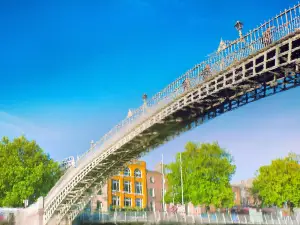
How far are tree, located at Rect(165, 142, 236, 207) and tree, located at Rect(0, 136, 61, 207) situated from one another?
19107 mm

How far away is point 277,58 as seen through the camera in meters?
18.0

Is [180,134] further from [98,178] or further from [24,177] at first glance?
[24,177]

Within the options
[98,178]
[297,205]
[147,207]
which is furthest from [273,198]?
[98,178]

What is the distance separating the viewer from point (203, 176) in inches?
2282

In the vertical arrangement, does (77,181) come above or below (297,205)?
above

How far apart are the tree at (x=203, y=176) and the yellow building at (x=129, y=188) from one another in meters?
8.95

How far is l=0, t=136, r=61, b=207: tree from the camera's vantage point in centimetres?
4519

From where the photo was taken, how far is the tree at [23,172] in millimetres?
45188

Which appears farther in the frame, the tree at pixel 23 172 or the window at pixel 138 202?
the window at pixel 138 202

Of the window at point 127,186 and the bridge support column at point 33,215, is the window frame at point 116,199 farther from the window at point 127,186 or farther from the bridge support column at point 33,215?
the bridge support column at point 33,215

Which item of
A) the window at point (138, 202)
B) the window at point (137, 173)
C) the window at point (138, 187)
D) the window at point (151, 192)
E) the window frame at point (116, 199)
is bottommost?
the window at point (138, 202)

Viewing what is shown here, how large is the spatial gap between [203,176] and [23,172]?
2654 centimetres

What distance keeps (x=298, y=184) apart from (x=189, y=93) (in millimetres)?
43299

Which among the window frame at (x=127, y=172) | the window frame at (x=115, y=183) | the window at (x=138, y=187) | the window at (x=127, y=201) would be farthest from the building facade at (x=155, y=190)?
the window frame at (x=115, y=183)
